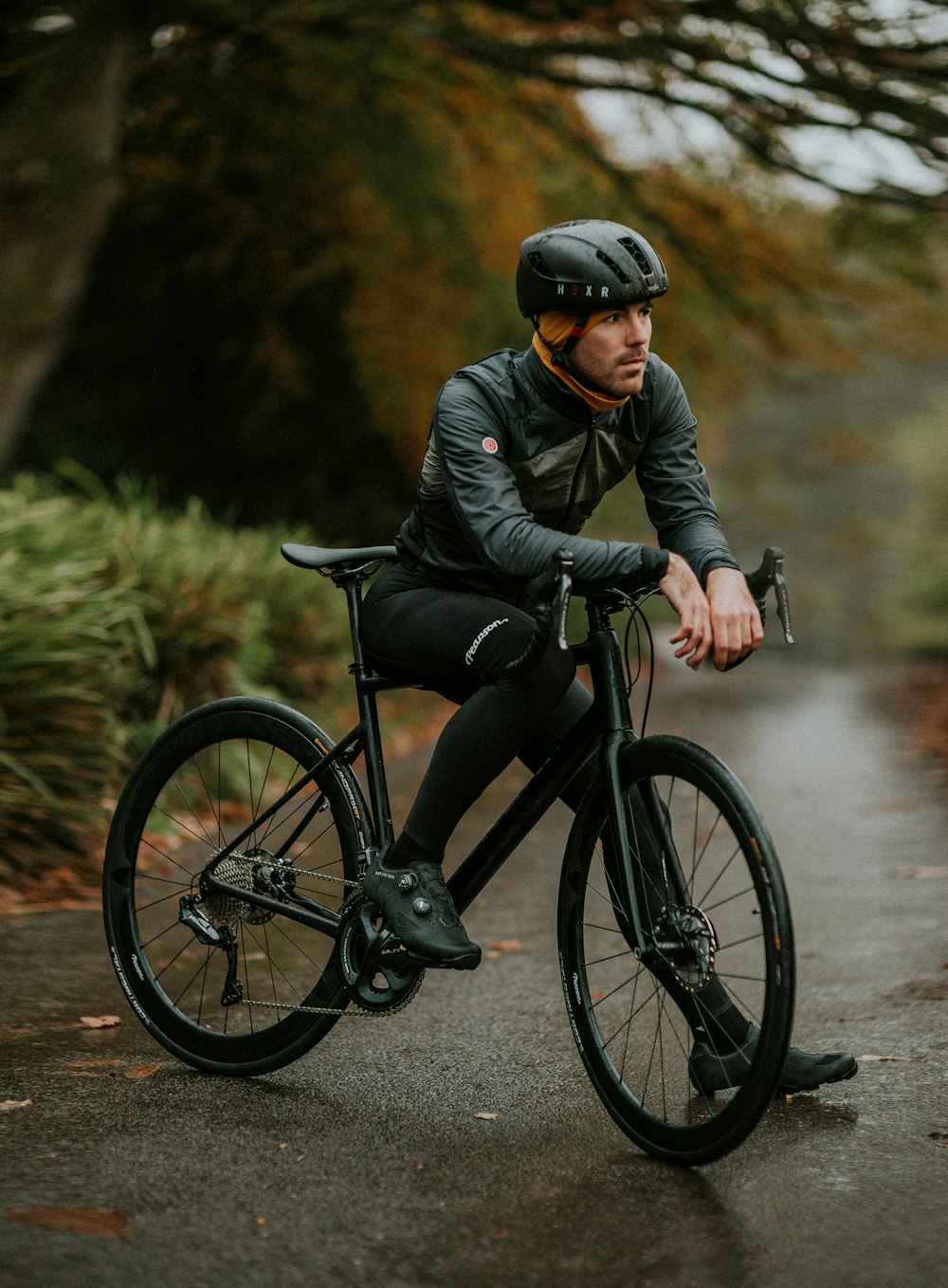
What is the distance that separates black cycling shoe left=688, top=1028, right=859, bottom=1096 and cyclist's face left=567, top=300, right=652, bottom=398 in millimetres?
1470

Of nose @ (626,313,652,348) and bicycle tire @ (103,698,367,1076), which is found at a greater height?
nose @ (626,313,652,348)

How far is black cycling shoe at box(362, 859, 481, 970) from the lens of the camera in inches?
135

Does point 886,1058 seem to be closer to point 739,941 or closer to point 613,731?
point 739,941

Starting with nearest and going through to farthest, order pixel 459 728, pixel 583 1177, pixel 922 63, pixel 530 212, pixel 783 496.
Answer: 1. pixel 583 1177
2. pixel 459 728
3. pixel 922 63
4. pixel 530 212
5. pixel 783 496

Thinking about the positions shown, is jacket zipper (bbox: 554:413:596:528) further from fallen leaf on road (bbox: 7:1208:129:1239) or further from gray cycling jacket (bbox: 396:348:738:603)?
fallen leaf on road (bbox: 7:1208:129:1239)

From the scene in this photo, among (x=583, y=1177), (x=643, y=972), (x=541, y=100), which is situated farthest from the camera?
(x=541, y=100)

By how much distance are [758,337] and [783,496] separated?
32777 mm

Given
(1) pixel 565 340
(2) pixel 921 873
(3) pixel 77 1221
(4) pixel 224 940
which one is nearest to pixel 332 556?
(1) pixel 565 340

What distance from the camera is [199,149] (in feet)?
46.3

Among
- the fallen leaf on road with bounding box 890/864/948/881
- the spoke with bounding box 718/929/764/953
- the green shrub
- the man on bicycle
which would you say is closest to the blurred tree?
the green shrub

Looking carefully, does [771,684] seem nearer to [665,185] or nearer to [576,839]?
[665,185]

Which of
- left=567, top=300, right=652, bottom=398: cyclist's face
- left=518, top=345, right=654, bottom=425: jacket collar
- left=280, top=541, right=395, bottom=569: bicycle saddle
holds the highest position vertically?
left=567, top=300, right=652, bottom=398: cyclist's face

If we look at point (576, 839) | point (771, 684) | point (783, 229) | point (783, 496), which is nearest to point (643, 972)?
Result: point (576, 839)

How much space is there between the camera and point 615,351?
3338 mm
